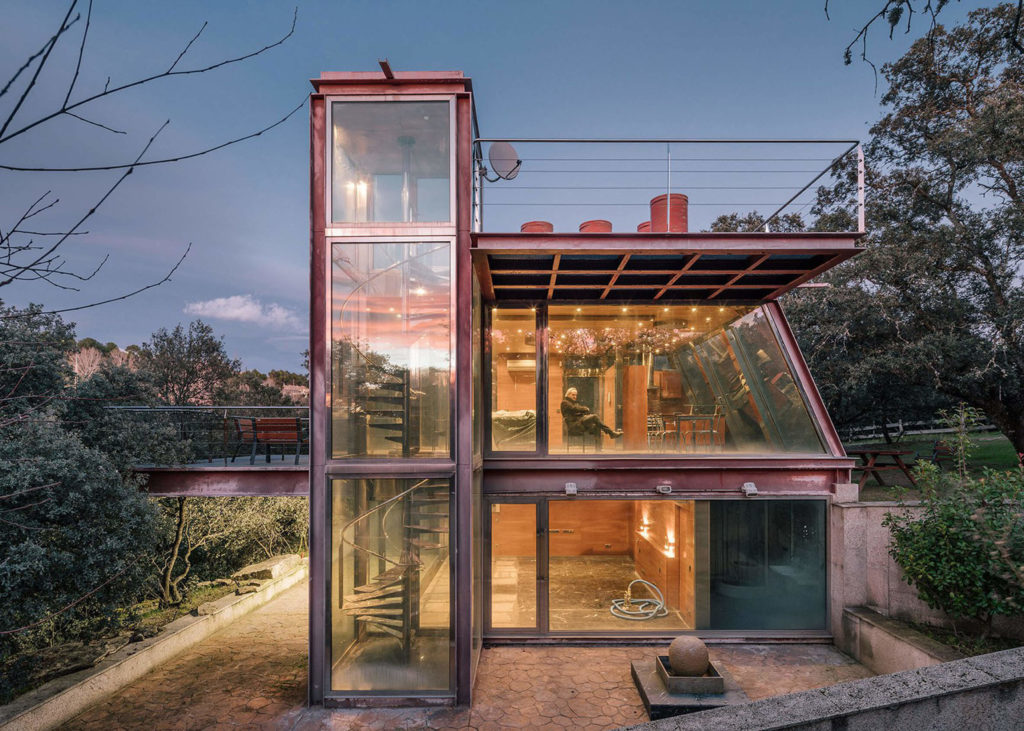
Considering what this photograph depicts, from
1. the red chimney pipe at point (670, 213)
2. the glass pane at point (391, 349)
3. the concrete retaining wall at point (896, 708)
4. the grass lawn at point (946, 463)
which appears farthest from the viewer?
the grass lawn at point (946, 463)

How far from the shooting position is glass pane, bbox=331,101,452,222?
222 inches

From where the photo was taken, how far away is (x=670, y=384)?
24.0ft

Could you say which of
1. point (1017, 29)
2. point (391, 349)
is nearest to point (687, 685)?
point (391, 349)

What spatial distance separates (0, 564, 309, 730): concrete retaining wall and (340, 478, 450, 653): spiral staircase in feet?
8.83

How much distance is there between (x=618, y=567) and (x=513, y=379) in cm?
315

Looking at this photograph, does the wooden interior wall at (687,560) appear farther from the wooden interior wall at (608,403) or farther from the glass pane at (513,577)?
the glass pane at (513,577)

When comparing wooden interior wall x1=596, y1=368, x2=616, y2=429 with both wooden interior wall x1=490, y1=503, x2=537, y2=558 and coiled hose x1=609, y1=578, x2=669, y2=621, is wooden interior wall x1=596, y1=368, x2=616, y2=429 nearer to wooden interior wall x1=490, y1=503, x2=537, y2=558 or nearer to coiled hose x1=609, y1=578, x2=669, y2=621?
wooden interior wall x1=490, y1=503, x2=537, y2=558

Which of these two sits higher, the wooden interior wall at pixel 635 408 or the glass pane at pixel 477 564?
the wooden interior wall at pixel 635 408

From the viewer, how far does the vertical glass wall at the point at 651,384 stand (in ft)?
23.4

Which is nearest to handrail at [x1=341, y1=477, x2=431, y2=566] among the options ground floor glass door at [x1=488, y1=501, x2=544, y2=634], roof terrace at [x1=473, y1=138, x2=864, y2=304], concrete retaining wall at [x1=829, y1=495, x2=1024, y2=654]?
ground floor glass door at [x1=488, y1=501, x2=544, y2=634]

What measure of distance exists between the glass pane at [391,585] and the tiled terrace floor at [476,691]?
1.25ft

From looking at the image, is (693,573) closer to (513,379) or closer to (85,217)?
(513,379)

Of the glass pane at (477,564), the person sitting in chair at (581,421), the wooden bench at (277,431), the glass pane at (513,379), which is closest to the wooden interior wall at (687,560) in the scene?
the person sitting in chair at (581,421)

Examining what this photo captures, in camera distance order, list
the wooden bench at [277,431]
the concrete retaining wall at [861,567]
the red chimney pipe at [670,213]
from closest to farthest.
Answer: the red chimney pipe at [670,213] < the concrete retaining wall at [861,567] < the wooden bench at [277,431]
